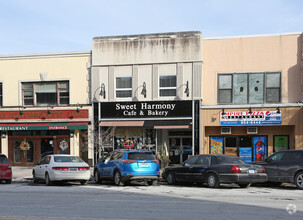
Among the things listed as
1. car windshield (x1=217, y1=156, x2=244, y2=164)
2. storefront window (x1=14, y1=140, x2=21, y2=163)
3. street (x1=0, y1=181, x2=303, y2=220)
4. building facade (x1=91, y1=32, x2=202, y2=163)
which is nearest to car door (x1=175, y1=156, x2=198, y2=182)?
car windshield (x1=217, y1=156, x2=244, y2=164)

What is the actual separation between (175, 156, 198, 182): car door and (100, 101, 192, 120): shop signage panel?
817cm

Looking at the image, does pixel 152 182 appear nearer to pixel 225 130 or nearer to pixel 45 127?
pixel 225 130

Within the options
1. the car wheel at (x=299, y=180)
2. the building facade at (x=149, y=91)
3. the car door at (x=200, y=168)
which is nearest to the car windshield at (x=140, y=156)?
the car door at (x=200, y=168)

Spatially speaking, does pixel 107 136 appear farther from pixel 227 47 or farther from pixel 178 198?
pixel 178 198

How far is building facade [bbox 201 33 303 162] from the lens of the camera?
79.4 feet

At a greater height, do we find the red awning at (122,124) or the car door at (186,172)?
the red awning at (122,124)

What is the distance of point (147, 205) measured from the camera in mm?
11109

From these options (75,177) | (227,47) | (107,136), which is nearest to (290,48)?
(227,47)

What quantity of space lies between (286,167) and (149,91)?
455 inches

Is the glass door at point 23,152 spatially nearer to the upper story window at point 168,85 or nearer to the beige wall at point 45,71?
the beige wall at point 45,71

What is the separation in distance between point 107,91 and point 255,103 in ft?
29.7

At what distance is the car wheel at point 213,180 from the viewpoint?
15.9 meters

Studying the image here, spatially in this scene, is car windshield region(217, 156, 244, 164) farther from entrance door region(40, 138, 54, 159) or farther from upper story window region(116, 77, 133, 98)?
entrance door region(40, 138, 54, 159)

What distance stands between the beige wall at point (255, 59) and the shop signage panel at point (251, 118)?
1104 millimetres
